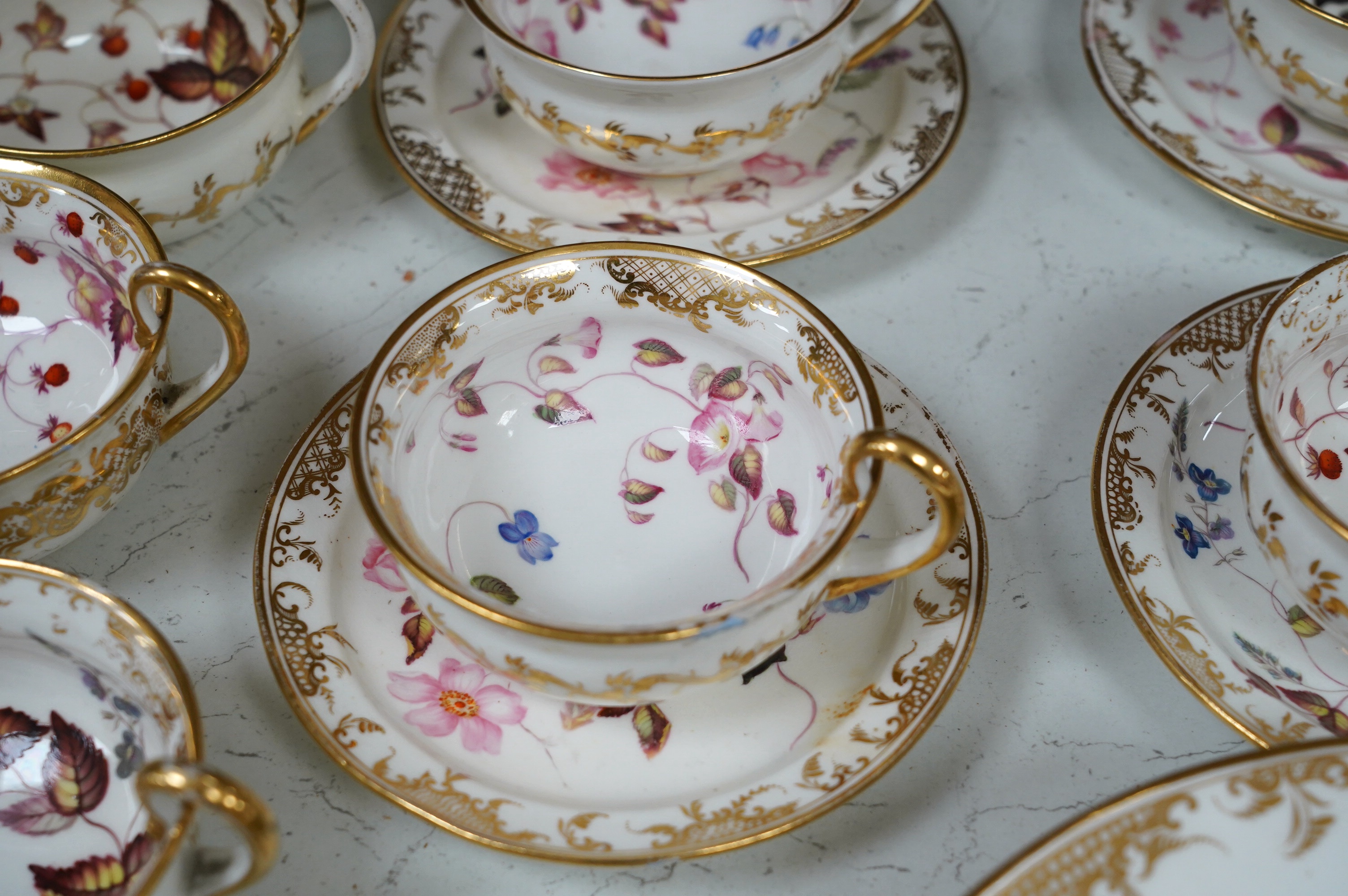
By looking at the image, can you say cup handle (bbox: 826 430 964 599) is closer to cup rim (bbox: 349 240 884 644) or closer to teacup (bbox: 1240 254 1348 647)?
cup rim (bbox: 349 240 884 644)

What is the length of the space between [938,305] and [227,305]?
0.56 m

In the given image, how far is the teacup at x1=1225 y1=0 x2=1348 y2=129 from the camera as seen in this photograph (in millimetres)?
898

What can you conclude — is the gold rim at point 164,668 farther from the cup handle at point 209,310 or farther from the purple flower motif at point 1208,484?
the purple flower motif at point 1208,484

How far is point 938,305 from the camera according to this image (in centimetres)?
94

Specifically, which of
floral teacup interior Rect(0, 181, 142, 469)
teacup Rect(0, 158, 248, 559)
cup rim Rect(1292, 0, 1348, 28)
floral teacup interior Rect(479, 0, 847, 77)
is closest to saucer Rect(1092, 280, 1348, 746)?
cup rim Rect(1292, 0, 1348, 28)

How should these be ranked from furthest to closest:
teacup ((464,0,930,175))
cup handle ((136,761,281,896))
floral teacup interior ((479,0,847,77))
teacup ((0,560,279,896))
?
floral teacup interior ((479,0,847,77)) → teacup ((464,0,930,175)) → teacup ((0,560,279,896)) → cup handle ((136,761,281,896))

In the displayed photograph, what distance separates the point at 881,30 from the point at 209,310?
578 mm

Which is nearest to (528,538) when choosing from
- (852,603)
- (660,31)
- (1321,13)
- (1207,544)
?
(852,603)

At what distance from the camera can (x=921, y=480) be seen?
0.60 m

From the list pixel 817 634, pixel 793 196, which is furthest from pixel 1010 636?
pixel 793 196

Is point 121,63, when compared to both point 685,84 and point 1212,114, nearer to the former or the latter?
point 685,84

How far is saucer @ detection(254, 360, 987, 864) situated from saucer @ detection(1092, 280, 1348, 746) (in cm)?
11

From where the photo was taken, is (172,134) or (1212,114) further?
(1212,114)

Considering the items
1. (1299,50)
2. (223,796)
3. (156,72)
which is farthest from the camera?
(156,72)
